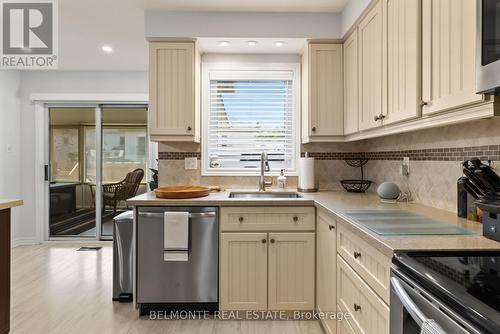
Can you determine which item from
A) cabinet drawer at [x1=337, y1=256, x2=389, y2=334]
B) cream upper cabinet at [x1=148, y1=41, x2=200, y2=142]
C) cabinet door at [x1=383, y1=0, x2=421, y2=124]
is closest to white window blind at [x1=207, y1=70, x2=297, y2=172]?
cream upper cabinet at [x1=148, y1=41, x2=200, y2=142]

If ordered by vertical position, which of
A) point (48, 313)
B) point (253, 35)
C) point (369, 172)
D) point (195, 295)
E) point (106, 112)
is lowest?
point (48, 313)

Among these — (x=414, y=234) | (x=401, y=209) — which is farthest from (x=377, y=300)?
(x=401, y=209)

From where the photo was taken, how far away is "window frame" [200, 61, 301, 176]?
3.17 m

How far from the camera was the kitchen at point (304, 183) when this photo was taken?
1.22 m

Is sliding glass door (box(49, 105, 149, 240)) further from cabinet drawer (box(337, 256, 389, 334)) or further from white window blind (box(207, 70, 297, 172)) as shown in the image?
cabinet drawer (box(337, 256, 389, 334))

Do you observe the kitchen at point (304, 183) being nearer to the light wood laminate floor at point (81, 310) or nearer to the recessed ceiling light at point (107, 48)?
the light wood laminate floor at point (81, 310)

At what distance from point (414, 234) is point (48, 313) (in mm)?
2708

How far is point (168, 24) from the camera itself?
2.76 m

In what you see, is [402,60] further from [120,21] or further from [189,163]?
[120,21]

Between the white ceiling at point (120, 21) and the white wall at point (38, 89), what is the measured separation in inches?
16.6

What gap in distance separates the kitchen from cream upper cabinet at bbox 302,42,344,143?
0.01m

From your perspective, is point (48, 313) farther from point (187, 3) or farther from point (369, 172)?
point (369, 172)

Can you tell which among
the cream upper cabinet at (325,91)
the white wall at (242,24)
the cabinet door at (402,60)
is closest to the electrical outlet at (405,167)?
the cabinet door at (402,60)

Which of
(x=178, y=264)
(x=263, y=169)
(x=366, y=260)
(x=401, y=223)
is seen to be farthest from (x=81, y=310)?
(x=401, y=223)
